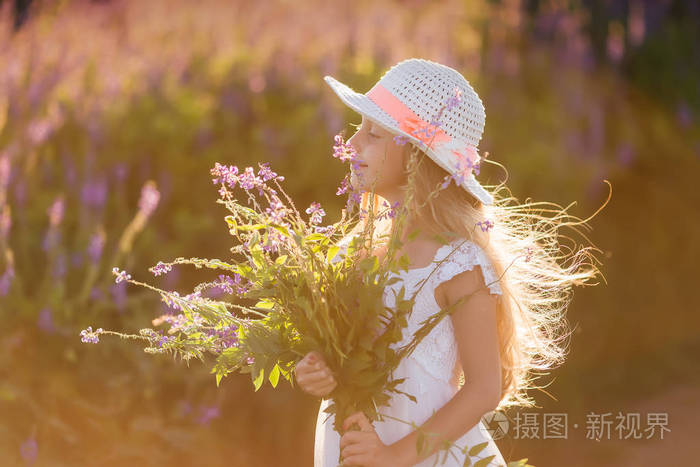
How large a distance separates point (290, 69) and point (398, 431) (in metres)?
4.17

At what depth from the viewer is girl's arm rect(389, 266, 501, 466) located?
91.7 inches

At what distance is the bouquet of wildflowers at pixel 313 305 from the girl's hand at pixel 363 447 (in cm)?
3

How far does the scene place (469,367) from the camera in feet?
7.92

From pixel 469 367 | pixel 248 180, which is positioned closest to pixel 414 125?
pixel 248 180

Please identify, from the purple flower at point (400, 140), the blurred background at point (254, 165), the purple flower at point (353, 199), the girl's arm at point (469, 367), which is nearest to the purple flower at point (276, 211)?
the purple flower at point (353, 199)

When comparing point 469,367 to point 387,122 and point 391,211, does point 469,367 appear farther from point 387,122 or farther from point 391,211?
point 387,122

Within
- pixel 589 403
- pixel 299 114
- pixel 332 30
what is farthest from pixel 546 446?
pixel 332 30

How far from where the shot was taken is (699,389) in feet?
19.8

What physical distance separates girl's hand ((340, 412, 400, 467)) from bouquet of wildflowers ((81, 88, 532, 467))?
0.10ft

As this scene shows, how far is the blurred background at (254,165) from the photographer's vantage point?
438cm

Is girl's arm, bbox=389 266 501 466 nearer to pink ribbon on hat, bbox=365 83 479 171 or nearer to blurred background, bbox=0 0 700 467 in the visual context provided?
pink ribbon on hat, bbox=365 83 479 171

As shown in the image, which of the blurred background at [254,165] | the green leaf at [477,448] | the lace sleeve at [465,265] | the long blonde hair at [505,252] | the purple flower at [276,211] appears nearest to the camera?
the purple flower at [276,211]

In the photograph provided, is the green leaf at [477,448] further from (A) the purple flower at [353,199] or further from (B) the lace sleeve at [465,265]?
(A) the purple flower at [353,199]

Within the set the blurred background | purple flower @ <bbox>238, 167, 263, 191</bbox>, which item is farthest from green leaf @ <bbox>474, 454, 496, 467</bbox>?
the blurred background
